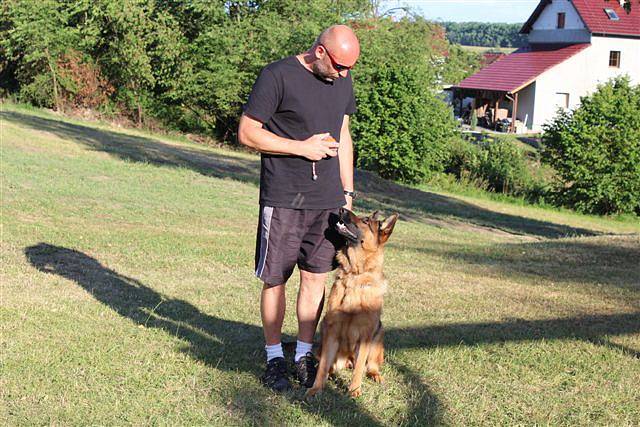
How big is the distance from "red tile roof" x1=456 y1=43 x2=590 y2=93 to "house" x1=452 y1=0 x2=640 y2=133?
6 centimetres

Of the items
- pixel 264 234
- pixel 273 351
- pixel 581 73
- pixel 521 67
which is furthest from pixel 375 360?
pixel 521 67

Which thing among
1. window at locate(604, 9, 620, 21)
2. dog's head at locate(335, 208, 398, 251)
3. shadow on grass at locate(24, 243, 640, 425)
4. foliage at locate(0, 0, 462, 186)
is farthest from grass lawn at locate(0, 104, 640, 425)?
window at locate(604, 9, 620, 21)

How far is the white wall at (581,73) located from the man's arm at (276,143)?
158 feet

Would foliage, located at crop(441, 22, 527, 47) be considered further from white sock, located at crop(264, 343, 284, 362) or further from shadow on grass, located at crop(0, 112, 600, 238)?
white sock, located at crop(264, 343, 284, 362)

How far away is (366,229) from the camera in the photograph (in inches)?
202

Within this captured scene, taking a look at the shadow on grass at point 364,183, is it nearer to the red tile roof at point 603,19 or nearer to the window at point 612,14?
the red tile roof at point 603,19

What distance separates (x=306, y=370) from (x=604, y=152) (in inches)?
1011

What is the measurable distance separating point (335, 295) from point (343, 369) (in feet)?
2.25

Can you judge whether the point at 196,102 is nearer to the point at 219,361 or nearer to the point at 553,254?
the point at 553,254

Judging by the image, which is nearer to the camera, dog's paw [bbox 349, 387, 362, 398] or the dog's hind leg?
dog's paw [bbox 349, 387, 362, 398]

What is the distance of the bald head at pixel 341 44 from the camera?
15.7ft

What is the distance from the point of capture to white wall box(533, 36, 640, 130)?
50500mm

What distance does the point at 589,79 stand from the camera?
51.1 m

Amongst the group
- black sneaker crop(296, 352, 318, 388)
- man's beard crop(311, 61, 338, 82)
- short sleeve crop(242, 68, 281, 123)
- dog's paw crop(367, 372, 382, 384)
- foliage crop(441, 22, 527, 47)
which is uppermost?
foliage crop(441, 22, 527, 47)
